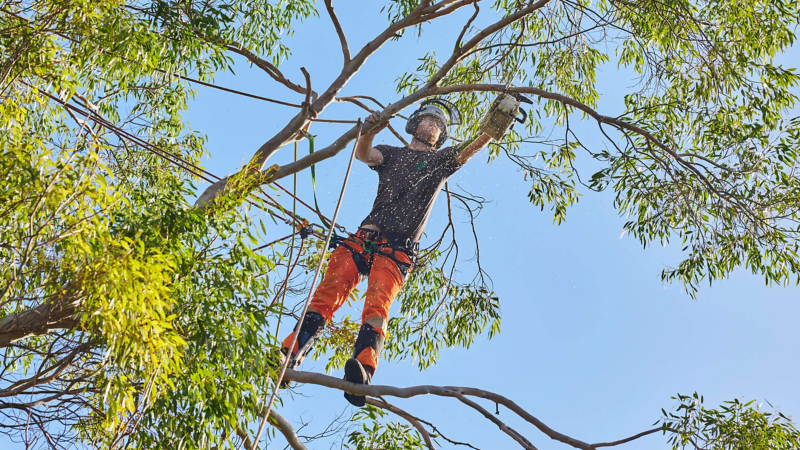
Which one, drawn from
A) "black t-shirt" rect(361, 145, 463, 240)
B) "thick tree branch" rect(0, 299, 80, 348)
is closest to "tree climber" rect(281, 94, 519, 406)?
"black t-shirt" rect(361, 145, 463, 240)

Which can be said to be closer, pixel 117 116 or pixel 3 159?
pixel 3 159

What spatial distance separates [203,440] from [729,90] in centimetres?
428

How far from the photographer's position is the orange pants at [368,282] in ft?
11.6

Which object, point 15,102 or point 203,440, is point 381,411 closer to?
point 203,440

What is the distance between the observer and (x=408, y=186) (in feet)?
13.2

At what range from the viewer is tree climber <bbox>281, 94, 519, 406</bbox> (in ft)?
11.4

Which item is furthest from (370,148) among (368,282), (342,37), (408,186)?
(342,37)

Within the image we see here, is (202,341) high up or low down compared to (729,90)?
down

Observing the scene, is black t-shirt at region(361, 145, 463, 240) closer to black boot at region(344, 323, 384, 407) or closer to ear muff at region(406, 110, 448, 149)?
ear muff at region(406, 110, 448, 149)

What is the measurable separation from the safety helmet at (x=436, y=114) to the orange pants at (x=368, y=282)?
898 mm

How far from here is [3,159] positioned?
88.7 inches

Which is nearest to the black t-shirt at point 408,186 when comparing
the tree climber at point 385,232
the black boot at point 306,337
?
the tree climber at point 385,232

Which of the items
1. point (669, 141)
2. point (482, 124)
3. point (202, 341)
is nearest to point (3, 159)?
point (202, 341)

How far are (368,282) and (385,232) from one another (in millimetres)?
354
